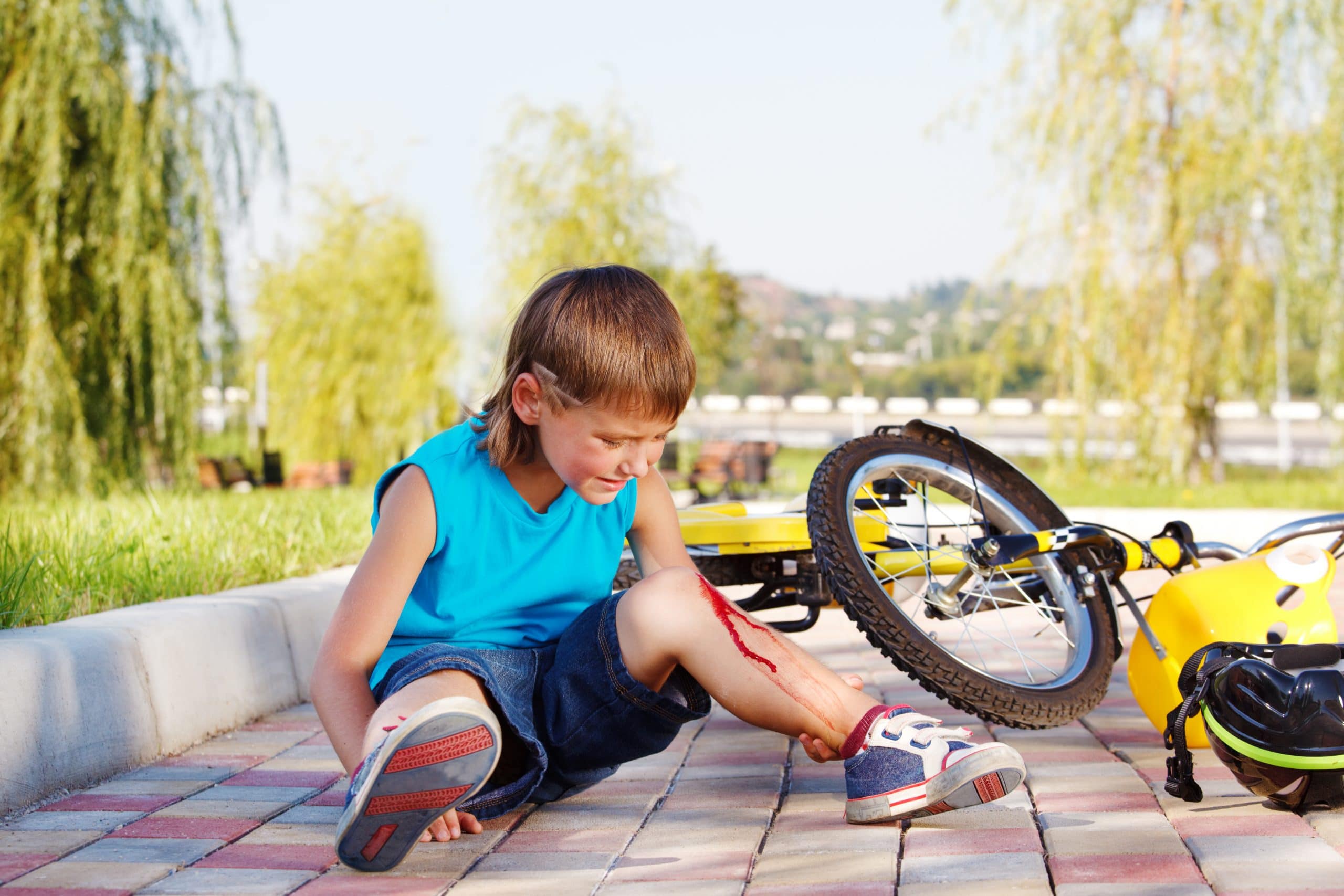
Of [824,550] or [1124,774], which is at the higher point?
[824,550]

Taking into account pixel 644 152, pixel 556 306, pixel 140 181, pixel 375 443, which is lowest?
pixel 375 443

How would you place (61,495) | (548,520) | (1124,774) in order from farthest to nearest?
(61,495) < (1124,774) < (548,520)

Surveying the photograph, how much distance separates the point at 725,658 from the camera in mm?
2152

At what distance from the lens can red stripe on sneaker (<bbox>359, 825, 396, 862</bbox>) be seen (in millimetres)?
1848

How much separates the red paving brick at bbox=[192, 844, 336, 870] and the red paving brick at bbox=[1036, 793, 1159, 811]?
1250mm

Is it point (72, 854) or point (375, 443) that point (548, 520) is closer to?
point (72, 854)

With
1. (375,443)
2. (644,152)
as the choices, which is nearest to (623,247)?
(644,152)

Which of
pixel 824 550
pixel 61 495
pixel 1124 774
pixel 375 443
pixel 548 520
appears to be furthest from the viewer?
pixel 375 443

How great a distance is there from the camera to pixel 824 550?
2.79 metres

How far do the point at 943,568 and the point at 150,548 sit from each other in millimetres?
2658

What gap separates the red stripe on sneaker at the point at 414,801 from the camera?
1805 mm

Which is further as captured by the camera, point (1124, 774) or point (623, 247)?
point (623, 247)

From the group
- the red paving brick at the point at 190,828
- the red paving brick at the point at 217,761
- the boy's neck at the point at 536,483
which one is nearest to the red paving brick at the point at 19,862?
the red paving brick at the point at 190,828

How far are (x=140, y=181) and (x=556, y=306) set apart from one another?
6.81 meters
